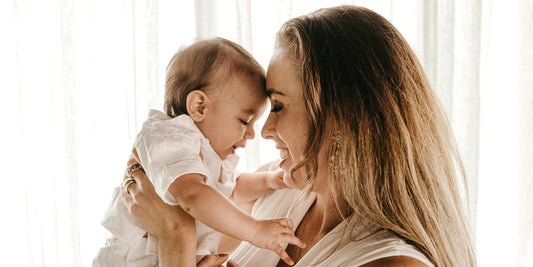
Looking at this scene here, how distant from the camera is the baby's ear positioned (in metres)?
1.27

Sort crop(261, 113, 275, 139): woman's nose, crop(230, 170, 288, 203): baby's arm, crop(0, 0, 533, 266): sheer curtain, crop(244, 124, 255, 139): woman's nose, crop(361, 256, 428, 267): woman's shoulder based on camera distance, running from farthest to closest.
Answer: crop(0, 0, 533, 266): sheer curtain, crop(230, 170, 288, 203): baby's arm, crop(244, 124, 255, 139): woman's nose, crop(261, 113, 275, 139): woman's nose, crop(361, 256, 428, 267): woman's shoulder

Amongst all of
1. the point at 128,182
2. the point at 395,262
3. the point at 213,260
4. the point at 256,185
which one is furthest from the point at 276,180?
the point at 395,262

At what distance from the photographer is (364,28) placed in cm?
112

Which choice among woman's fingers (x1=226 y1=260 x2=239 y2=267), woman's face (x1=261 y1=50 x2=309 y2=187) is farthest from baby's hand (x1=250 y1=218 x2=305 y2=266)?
woman's fingers (x1=226 y1=260 x2=239 y2=267)

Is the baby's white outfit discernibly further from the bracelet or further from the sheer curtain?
the sheer curtain

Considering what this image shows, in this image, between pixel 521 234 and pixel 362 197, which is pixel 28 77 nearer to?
pixel 362 197

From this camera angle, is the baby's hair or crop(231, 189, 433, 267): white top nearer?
crop(231, 189, 433, 267): white top

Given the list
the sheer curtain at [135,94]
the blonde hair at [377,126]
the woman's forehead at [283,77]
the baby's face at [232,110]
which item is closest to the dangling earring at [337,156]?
the blonde hair at [377,126]

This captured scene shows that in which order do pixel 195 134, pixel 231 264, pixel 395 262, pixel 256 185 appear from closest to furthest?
1. pixel 395 262
2. pixel 195 134
3. pixel 231 264
4. pixel 256 185

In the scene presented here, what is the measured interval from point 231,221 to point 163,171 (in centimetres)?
19

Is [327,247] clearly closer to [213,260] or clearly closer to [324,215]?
[324,215]

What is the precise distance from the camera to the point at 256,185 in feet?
4.86

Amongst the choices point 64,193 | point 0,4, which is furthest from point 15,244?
point 0,4

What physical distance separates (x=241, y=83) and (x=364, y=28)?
33 cm
